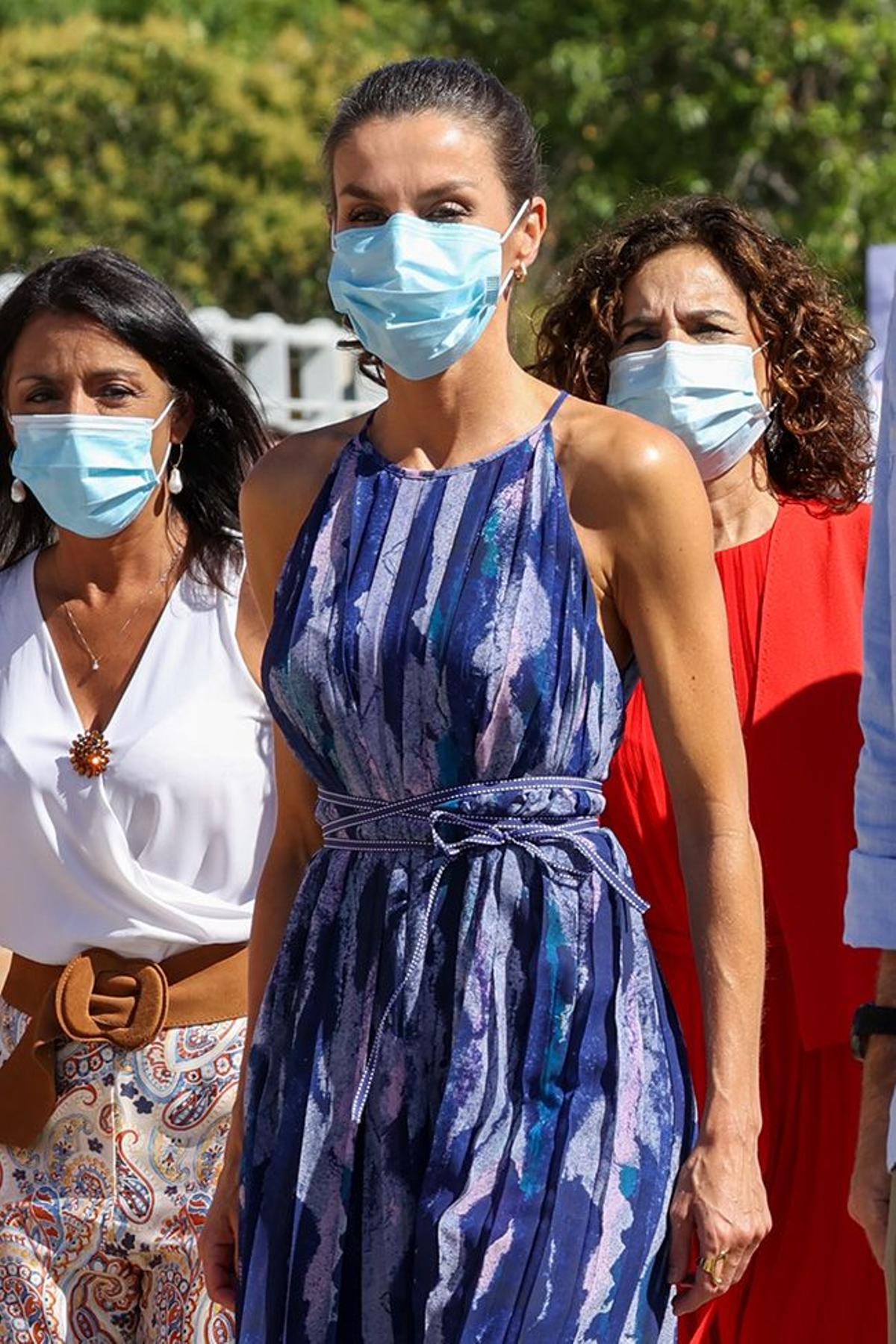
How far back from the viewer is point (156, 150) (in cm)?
2158

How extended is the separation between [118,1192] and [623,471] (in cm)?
167

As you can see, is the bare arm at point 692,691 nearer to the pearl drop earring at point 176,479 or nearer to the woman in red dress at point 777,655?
the woman in red dress at point 777,655

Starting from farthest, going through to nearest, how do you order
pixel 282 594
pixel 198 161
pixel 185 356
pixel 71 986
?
pixel 198 161
pixel 185 356
pixel 71 986
pixel 282 594

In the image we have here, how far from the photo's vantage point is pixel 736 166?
55.3ft

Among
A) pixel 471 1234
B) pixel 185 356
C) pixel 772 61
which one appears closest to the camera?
pixel 471 1234

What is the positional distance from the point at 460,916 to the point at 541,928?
10cm

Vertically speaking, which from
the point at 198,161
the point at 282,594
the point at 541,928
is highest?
the point at 198,161

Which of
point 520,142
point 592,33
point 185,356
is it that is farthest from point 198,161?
point 520,142

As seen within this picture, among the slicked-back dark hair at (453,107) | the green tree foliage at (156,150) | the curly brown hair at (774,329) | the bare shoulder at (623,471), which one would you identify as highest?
the green tree foliage at (156,150)

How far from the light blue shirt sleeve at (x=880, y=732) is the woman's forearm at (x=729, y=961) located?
0.88 ft

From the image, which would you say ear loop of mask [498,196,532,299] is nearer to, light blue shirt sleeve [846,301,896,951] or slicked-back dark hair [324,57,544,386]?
slicked-back dark hair [324,57,544,386]

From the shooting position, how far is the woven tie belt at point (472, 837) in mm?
2895

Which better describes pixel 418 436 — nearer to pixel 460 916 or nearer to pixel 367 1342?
pixel 460 916

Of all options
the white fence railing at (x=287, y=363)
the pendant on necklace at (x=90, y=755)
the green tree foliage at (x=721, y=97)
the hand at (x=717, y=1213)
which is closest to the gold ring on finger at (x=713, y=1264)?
the hand at (x=717, y=1213)
